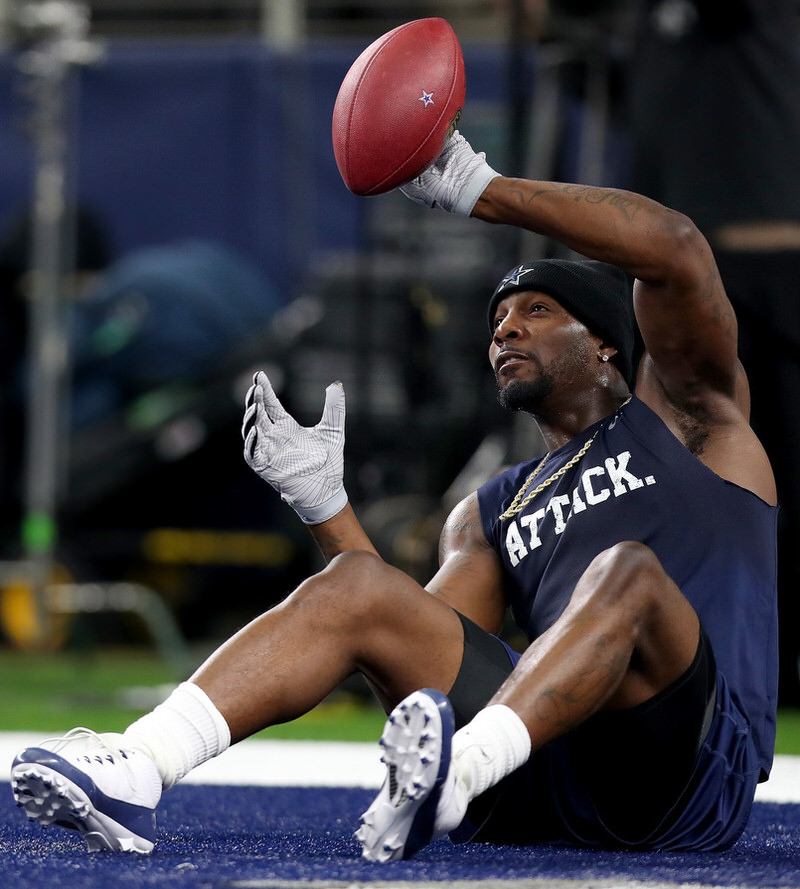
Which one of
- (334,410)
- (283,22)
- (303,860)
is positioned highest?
(283,22)

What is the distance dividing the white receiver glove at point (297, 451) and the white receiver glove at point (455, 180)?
0.92 feet

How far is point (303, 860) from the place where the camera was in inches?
63.8

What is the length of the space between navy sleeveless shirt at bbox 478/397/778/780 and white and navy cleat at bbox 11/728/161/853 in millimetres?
581

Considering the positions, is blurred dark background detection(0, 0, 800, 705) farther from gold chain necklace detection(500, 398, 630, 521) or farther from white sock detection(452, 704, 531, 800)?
white sock detection(452, 704, 531, 800)

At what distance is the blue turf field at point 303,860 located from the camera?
1.46 metres

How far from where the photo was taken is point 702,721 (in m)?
1.66

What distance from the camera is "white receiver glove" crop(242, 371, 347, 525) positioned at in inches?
72.4

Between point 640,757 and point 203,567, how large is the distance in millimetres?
4772

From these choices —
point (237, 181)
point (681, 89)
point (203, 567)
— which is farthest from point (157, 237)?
point (681, 89)

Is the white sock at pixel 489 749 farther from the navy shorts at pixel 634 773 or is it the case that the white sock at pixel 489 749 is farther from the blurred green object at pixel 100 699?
the blurred green object at pixel 100 699

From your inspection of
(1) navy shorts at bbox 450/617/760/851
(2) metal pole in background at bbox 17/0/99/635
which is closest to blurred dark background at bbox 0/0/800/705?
(2) metal pole in background at bbox 17/0/99/635

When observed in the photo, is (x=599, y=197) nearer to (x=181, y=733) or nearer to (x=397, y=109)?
(x=397, y=109)

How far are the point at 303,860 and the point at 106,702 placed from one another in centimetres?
286

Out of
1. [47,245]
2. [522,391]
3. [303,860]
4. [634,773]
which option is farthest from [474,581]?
[47,245]
